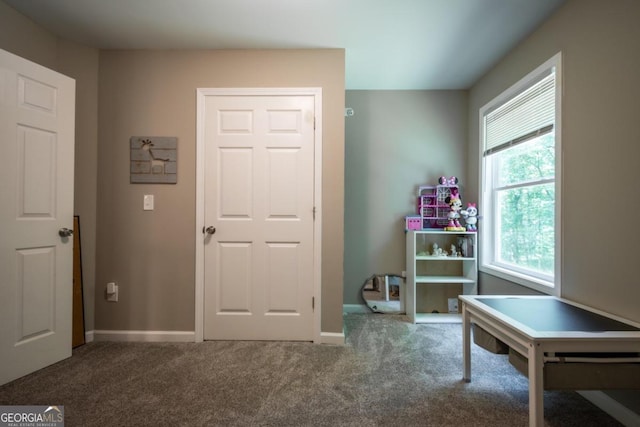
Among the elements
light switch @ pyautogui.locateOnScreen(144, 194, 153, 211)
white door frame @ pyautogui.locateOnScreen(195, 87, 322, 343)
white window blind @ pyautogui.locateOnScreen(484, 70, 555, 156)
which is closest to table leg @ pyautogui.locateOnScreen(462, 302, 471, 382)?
white door frame @ pyautogui.locateOnScreen(195, 87, 322, 343)

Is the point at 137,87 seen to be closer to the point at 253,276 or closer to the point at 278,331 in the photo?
the point at 253,276

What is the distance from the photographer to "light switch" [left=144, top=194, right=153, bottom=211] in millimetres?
2279

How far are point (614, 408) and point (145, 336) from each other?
3118mm

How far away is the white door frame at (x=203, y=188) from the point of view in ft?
7.32

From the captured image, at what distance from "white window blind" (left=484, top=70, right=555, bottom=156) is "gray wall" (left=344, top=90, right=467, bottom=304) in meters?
0.43

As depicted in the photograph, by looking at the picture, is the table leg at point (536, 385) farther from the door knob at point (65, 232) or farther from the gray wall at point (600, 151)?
the door knob at point (65, 232)

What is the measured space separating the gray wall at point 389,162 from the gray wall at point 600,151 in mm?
1140

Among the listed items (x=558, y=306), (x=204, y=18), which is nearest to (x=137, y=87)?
(x=204, y=18)

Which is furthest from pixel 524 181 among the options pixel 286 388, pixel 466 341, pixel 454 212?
pixel 286 388

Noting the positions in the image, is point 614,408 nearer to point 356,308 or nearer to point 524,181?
point 524,181

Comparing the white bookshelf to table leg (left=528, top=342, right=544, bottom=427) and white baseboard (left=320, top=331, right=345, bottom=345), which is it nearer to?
white baseboard (left=320, top=331, right=345, bottom=345)

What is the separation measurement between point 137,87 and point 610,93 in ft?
10.7

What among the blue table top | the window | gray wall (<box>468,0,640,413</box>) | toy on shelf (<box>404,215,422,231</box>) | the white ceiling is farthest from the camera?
toy on shelf (<box>404,215,422,231</box>)

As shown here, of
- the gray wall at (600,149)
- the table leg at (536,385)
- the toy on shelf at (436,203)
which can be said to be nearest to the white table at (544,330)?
the table leg at (536,385)
